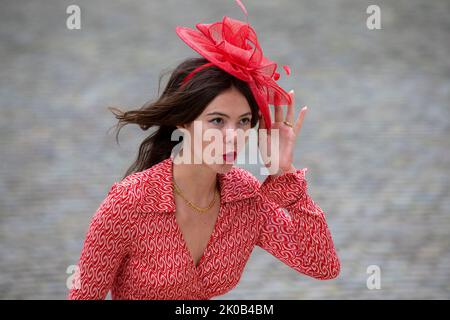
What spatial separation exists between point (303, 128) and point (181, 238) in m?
5.82

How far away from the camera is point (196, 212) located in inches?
101

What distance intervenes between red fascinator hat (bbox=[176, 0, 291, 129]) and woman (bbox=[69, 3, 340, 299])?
0.03m

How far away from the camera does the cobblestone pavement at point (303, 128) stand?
5566mm

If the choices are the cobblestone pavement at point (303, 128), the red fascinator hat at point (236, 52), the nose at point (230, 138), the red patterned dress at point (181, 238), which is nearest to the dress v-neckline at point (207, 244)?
the red patterned dress at point (181, 238)

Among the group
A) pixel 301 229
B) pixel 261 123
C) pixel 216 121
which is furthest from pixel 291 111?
pixel 301 229

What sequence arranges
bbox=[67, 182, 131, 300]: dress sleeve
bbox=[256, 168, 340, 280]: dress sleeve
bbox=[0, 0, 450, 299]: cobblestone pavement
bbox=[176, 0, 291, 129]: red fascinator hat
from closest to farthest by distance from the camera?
bbox=[67, 182, 131, 300]: dress sleeve < bbox=[176, 0, 291, 129]: red fascinator hat < bbox=[256, 168, 340, 280]: dress sleeve < bbox=[0, 0, 450, 299]: cobblestone pavement

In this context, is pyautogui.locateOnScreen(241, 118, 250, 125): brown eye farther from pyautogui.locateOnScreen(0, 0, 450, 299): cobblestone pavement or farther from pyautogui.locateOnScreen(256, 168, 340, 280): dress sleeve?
pyautogui.locateOnScreen(0, 0, 450, 299): cobblestone pavement

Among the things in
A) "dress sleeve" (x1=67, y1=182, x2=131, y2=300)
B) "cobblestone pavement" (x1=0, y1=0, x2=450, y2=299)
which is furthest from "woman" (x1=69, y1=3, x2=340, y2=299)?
"cobblestone pavement" (x1=0, y1=0, x2=450, y2=299)

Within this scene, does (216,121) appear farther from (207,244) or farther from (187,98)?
(207,244)

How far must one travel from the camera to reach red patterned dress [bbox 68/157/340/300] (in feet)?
7.62

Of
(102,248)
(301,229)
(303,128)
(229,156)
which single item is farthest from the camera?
(303,128)

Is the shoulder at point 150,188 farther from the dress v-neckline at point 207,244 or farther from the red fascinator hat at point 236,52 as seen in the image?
the red fascinator hat at point 236,52

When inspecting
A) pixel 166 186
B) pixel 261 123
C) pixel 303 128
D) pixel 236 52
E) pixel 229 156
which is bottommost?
pixel 166 186
